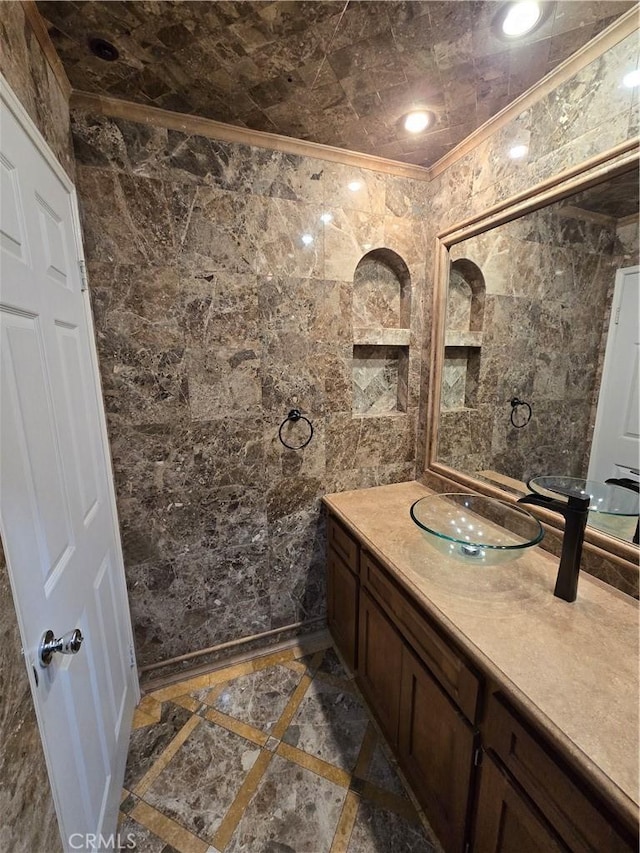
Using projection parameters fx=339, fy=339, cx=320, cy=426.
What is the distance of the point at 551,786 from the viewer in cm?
72

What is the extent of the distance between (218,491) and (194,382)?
0.54m

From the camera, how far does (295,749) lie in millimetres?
1453

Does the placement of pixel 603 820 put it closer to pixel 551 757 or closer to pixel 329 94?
pixel 551 757

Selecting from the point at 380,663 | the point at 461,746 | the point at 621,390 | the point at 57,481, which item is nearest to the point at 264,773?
the point at 380,663

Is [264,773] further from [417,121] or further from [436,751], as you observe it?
[417,121]

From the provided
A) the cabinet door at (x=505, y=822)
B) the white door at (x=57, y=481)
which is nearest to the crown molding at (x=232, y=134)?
the white door at (x=57, y=481)

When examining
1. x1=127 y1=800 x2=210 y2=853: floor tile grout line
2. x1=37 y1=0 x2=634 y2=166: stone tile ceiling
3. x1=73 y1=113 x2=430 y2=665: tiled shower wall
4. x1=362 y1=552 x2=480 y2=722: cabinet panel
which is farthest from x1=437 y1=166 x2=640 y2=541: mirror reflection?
x1=127 y1=800 x2=210 y2=853: floor tile grout line

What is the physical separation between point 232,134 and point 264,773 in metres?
2.67

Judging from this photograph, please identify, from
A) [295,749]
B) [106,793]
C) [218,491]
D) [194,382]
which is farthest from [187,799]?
[194,382]

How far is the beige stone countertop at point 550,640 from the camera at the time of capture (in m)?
0.68

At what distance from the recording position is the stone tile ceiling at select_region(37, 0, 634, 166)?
0.96 metres

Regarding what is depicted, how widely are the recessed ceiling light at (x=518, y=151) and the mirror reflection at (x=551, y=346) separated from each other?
0.23 m

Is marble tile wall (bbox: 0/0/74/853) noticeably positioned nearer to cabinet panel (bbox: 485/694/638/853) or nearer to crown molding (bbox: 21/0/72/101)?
crown molding (bbox: 21/0/72/101)

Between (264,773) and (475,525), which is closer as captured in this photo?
(264,773)
